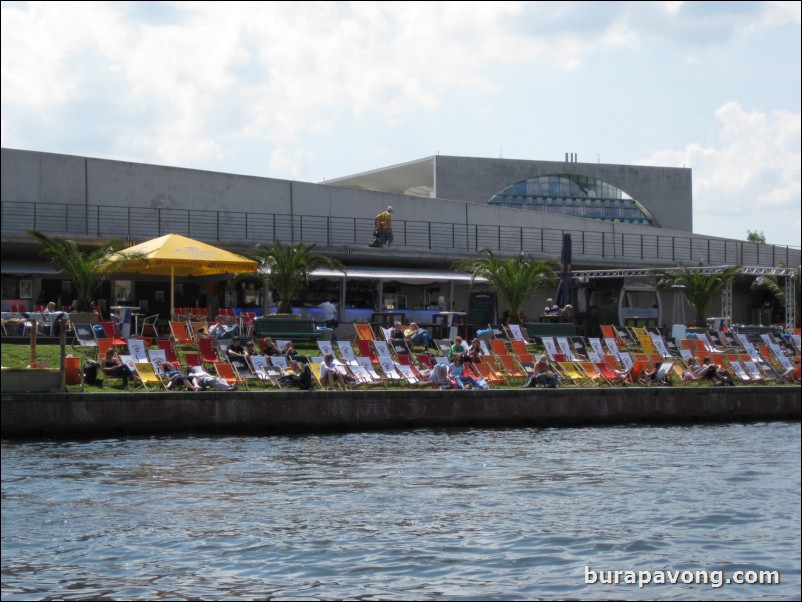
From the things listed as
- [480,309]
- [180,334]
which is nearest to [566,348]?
[480,309]

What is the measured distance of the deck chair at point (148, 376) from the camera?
59.2 feet

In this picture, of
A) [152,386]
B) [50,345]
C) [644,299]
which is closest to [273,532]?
[152,386]

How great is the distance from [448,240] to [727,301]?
9.75 m

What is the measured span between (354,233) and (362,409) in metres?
17.2

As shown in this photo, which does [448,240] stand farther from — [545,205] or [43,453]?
[545,205]

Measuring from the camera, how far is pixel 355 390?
1891cm

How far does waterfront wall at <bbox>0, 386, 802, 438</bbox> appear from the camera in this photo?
16.5 meters

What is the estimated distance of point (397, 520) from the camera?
11602 mm

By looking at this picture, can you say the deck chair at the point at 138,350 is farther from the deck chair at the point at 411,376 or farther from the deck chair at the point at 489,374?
the deck chair at the point at 489,374

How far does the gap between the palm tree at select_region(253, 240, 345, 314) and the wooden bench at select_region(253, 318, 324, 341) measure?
3.30 m

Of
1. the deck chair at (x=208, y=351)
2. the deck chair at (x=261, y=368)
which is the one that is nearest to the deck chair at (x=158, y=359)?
the deck chair at (x=208, y=351)

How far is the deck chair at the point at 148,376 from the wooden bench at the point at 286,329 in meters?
5.41

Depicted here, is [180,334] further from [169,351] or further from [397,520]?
[397,520]

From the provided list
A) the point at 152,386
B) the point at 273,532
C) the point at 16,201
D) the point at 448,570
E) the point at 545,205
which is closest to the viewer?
the point at 448,570
